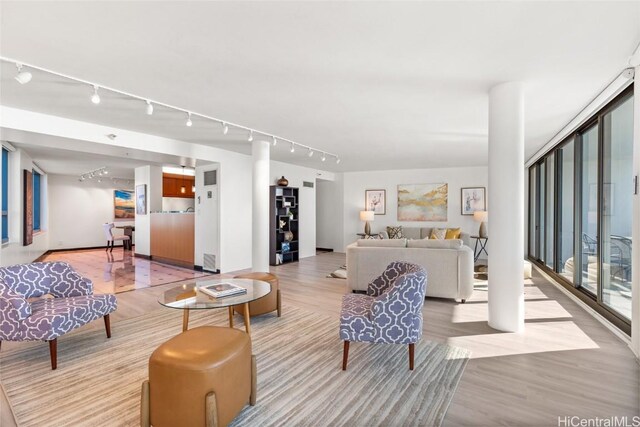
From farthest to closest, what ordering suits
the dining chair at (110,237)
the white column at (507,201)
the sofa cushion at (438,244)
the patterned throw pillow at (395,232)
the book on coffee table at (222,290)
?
the dining chair at (110,237) < the patterned throw pillow at (395,232) < the sofa cushion at (438,244) < the white column at (507,201) < the book on coffee table at (222,290)

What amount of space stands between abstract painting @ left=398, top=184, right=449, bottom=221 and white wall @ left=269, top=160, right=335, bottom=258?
2.61 m

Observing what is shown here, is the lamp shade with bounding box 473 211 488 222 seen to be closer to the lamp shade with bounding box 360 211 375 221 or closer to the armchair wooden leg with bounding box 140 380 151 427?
the lamp shade with bounding box 360 211 375 221

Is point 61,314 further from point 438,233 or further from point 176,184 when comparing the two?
point 176,184

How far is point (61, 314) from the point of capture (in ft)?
8.68

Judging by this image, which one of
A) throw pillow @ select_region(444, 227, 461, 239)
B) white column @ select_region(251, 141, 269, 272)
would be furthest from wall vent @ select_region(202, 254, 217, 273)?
throw pillow @ select_region(444, 227, 461, 239)

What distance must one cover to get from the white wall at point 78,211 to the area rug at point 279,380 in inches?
333

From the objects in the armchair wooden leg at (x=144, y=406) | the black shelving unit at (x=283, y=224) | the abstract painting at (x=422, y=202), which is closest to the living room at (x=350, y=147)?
the armchair wooden leg at (x=144, y=406)

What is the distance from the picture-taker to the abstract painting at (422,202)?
29.2 ft

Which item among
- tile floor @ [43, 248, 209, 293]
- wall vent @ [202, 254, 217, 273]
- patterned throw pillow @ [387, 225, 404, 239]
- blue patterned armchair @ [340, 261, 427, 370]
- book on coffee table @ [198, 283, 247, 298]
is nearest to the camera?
blue patterned armchair @ [340, 261, 427, 370]

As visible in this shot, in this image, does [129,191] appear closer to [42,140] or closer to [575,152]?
[42,140]

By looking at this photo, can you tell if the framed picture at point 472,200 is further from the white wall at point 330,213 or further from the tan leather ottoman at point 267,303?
the tan leather ottoman at point 267,303

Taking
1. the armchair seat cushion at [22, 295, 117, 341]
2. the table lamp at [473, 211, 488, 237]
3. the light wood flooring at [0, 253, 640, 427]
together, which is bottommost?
the light wood flooring at [0, 253, 640, 427]

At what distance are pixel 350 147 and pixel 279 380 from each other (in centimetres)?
479

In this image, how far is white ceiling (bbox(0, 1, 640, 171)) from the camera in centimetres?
206
